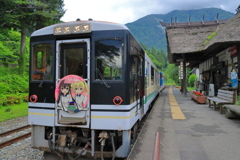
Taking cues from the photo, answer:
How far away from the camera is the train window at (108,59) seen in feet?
12.9

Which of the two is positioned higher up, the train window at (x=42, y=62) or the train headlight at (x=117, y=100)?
the train window at (x=42, y=62)

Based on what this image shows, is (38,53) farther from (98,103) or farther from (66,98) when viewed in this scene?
(98,103)

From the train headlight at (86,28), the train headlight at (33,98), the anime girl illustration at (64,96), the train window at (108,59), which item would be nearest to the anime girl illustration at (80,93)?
the anime girl illustration at (64,96)

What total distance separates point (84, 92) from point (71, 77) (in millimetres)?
408

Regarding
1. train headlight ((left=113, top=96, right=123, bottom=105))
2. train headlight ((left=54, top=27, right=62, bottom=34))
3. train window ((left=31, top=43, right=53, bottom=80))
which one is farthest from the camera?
train window ((left=31, top=43, right=53, bottom=80))

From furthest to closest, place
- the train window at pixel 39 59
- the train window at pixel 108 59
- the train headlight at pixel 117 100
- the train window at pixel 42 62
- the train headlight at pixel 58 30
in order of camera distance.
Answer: the train window at pixel 39 59, the train window at pixel 42 62, the train headlight at pixel 58 30, the train window at pixel 108 59, the train headlight at pixel 117 100

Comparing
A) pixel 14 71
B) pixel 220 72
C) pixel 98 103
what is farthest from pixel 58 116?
pixel 14 71

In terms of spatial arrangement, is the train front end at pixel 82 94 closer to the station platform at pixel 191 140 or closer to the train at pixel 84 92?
the train at pixel 84 92

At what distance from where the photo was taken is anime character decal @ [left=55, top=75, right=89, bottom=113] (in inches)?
156

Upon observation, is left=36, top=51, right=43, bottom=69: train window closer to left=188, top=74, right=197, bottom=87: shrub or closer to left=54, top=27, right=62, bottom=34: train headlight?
left=54, top=27, right=62, bottom=34: train headlight

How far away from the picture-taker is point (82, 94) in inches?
156

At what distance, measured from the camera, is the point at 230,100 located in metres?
8.38

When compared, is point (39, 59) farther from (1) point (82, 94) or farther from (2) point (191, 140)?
(2) point (191, 140)

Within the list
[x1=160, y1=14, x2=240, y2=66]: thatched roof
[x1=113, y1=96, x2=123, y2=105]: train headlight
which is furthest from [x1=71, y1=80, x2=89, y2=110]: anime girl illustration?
[x1=160, y1=14, x2=240, y2=66]: thatched roof
